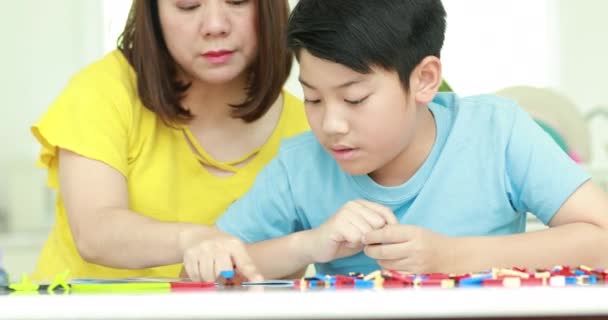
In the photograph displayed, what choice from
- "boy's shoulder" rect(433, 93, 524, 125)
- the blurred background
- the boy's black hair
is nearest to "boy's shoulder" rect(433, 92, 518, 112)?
"boy's shoulder" rect(433, 93, 524, 125)

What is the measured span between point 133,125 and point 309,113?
40 cm

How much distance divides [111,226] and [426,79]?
1.55 ft

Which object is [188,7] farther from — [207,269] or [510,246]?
[510,246]

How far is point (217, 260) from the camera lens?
3.64 feet

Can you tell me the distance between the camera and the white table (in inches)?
27.1

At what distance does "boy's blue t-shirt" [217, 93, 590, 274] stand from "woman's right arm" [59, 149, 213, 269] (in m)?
0.08

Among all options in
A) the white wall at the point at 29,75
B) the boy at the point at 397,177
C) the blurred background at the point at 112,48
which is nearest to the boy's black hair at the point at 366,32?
the boy at the point at 397,177

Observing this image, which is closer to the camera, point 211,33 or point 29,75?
point 211,33

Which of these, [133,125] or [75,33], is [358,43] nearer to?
[133,125]

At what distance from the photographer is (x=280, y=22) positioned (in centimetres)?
154

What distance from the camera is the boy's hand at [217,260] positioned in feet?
3.60

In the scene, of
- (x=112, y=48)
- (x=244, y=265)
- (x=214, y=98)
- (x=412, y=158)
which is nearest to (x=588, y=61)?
(x=112, y=48)

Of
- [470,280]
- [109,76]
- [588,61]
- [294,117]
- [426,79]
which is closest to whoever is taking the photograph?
[470,280]

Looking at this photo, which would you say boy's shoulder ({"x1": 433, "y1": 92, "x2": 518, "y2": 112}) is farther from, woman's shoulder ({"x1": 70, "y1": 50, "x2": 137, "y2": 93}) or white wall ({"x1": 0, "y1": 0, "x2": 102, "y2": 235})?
white wall ({"x1": 0, "y1": 0, "x2": 102, "y2": 235})
